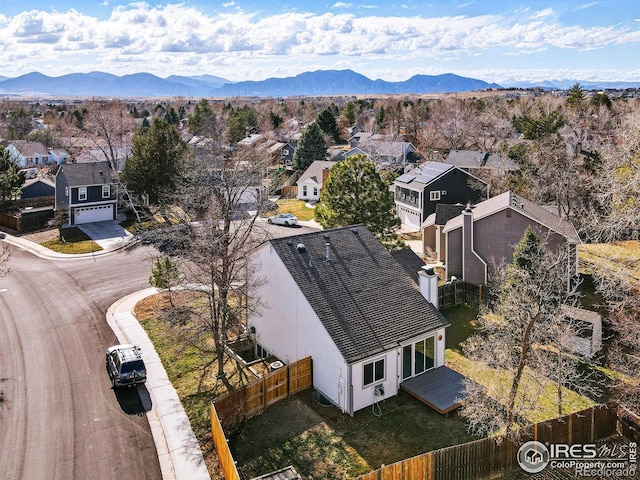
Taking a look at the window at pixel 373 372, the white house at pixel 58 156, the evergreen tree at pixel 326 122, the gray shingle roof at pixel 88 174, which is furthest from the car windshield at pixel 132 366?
the evergreen tree at pixel 326 122

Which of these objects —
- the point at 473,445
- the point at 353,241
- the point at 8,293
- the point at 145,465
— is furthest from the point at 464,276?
the point at 8,293

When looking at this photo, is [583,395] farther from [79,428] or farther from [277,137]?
[277,137]

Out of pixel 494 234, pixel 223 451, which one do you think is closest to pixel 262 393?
pixel 223 451

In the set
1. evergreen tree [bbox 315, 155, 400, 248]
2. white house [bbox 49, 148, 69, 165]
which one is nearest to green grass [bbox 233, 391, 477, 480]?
evergreen tree [bbox 315, 155, 400, 248]

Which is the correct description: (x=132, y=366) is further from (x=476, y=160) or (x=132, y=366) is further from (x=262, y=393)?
(x=476, y=160)

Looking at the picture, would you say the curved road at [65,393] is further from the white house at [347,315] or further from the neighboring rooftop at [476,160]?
the neighboring rooftop at [476,160]

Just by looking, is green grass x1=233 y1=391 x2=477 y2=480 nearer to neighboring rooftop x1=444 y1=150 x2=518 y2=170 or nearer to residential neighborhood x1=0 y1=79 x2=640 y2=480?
residential neighborhood x1=0 y1=79 x2=640 y2=480
